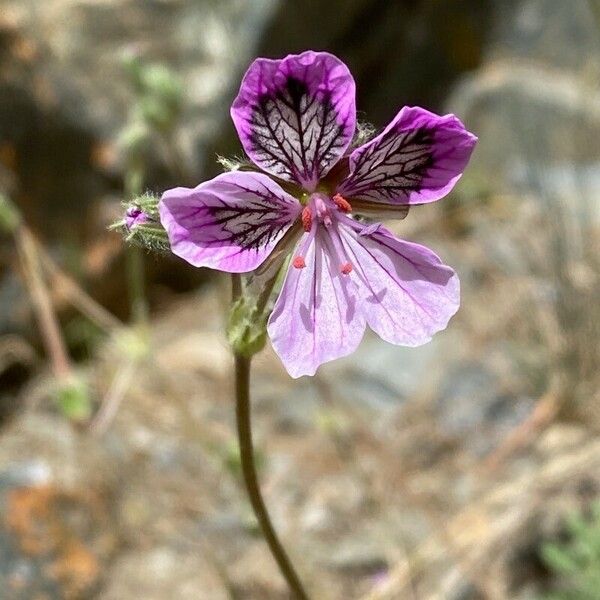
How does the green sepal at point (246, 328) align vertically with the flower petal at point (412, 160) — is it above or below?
below

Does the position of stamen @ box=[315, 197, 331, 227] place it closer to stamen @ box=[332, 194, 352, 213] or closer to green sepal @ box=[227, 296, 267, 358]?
stamen @ box=[332, 194, 352, 213]

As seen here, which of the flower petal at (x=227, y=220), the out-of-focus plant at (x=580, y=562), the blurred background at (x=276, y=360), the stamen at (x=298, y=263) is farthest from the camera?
the blurred background at (x=276, y=360)

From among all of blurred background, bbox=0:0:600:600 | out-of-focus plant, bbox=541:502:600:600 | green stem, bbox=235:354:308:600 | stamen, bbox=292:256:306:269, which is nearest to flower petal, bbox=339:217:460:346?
stamen, bbox=292:256:306:269

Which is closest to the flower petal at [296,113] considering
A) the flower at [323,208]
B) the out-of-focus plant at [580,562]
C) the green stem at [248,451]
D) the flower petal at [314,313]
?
the flower at [323,208]

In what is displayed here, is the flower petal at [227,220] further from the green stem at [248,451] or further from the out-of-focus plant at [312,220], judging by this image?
the green stem at [248,451]

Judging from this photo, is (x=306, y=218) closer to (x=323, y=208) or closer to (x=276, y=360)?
(x=323, y=208)

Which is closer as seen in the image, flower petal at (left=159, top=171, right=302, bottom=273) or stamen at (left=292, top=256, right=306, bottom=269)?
flower petal at (left=159, top=171, right=302, bottom=273)

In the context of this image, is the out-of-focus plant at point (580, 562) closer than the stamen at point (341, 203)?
No

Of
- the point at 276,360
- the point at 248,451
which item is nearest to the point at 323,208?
the point at 248,451
